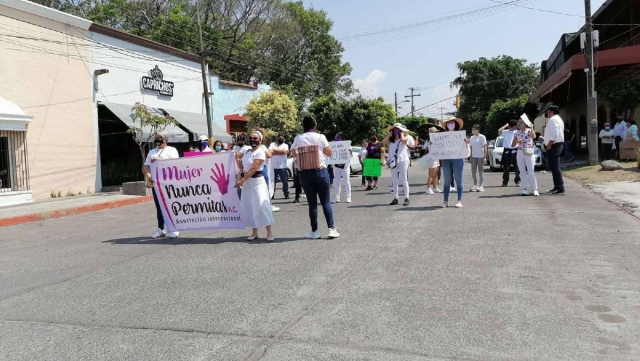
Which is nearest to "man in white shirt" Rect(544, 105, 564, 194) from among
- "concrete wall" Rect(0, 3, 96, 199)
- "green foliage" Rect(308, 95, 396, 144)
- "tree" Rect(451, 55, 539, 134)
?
"concrete wall" Rect(0, 3, 96, 199)

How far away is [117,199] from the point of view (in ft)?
56.4

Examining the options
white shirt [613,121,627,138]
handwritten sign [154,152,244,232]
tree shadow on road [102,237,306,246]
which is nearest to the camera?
tree shadow on road [102,237,306,246]

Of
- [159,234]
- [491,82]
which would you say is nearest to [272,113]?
[159,234]

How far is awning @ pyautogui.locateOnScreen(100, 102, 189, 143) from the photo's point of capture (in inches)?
838

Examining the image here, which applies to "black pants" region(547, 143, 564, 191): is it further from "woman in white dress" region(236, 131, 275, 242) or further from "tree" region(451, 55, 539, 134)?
"tree" region(451, 55, 539, 134)

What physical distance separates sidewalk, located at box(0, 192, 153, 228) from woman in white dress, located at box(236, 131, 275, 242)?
7.91 metres

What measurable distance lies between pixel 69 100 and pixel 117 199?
5190 millimetres

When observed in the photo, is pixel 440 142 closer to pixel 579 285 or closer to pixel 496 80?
pixel 579 285

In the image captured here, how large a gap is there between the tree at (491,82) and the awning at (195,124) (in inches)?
1836

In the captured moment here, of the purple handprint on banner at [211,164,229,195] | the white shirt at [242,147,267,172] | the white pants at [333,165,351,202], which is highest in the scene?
the white shirt at [242,147,267,172]

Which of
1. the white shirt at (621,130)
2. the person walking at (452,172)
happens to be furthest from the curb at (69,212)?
the white shirt at (621,130)

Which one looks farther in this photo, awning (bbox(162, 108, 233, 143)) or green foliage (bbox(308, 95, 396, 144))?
green foliage (bbox(308, 95, 396, 144))

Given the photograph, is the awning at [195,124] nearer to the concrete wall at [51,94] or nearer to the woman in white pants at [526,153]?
the concrete wall at [51,94]

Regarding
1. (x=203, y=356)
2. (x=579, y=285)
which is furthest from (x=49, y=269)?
(x=579, y=285)
